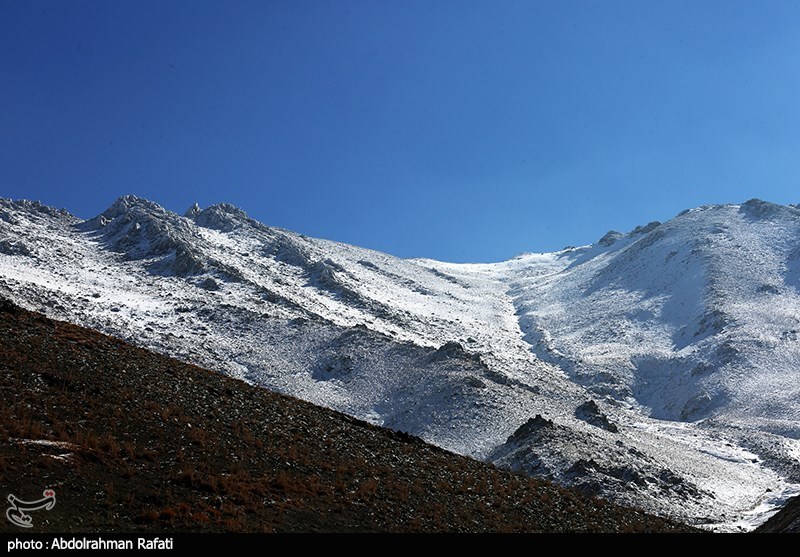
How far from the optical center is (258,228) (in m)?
184

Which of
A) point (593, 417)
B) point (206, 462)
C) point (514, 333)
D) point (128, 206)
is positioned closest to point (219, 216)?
point (128, 206)

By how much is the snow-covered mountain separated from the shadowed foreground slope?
970 inches

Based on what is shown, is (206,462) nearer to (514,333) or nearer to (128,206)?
(514,333)

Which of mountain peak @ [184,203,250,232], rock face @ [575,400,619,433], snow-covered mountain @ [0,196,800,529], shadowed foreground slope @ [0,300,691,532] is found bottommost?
shadowed foreground slope @ [0,300,691,532]

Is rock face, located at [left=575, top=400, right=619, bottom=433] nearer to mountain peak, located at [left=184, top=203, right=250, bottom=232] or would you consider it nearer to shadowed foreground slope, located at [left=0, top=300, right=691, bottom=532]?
shadowed foreground slope, located at [left=0, top=300, right=691, bottom=532]

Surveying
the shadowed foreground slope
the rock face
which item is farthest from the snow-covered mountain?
the shadowed foreground slope

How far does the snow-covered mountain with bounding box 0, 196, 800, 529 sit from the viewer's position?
69500 mm

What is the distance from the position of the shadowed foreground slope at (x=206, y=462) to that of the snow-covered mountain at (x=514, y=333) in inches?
970

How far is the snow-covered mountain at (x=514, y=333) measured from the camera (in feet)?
228

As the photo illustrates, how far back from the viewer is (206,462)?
2603 centimetres

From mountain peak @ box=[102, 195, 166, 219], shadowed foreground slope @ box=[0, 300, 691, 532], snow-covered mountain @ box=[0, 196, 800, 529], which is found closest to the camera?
shadowed foreground slope @ box=[0, 300, 691, 532]

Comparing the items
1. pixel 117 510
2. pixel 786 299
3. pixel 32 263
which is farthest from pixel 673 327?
pixel 117 510

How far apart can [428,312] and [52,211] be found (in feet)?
324

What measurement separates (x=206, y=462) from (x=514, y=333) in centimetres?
12081
